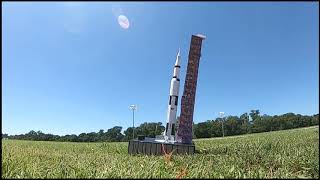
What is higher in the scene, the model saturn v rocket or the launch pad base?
the model saturn v rocket

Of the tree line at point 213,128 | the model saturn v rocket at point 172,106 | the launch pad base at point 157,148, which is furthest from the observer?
the tree line at point 213,128

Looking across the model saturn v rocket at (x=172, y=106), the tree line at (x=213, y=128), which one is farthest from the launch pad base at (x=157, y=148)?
the tree line at (x=213, y=128)

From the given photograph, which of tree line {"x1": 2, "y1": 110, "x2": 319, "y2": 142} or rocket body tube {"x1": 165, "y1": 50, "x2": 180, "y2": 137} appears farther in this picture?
tree line {"x1": 2, "y1": 110, "x2": 319, "y2": 142}

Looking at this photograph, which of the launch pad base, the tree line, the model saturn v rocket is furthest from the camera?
the tree line

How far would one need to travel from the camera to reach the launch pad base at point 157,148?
26.3 metres

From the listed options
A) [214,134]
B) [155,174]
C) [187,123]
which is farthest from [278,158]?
[214,134]

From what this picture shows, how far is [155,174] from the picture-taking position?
10719 mm

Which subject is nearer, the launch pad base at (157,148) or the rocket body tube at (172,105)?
the launch pad base at (157,148)

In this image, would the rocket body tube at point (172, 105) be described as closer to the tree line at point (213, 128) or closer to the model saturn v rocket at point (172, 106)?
the model saturn v rocket at point (172, 106)

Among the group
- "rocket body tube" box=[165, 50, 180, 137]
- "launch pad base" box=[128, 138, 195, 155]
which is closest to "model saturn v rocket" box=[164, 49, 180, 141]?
"rocket body tube" box=[165, 50, 180, 137]

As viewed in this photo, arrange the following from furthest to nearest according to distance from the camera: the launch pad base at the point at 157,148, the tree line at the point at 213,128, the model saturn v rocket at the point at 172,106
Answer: the tree line at the point at 213,128 → the model saturn v rocket at the point at 172,106 → the launch pad base at the point at 157,148

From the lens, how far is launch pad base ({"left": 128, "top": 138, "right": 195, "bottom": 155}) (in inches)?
1035

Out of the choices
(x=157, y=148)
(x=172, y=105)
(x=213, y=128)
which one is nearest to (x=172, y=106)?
(x=172, y=105)

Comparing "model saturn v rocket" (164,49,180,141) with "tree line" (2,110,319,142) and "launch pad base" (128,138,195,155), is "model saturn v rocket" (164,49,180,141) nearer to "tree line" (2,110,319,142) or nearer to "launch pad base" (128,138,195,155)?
"launch pad base" (128,138,195,155)
